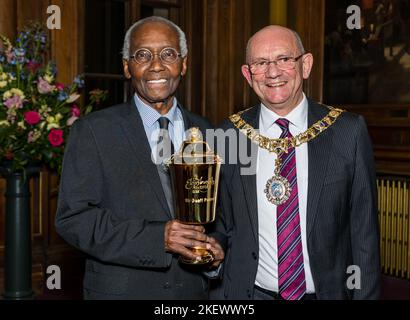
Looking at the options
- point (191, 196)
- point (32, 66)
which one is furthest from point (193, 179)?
point (32, 66)

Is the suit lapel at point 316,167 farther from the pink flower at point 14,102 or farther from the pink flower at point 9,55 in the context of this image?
the pink flower at point 9,55

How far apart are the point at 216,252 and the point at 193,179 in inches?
10.3

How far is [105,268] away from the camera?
179 cm

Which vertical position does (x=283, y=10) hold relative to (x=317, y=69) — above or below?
above

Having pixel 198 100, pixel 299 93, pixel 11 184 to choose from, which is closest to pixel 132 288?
pixel 299 93

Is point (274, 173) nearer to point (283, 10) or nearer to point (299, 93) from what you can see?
point (299, 93)

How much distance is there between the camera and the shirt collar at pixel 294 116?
1.94 m

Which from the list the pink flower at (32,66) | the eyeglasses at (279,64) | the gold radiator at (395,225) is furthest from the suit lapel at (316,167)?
the gold radiator at (395,225)

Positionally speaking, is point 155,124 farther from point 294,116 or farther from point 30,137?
point 30,137

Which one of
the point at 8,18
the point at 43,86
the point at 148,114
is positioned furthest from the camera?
the point at 8,18

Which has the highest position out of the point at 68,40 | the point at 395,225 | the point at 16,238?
the point at 68,40

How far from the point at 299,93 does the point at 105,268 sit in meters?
0.86

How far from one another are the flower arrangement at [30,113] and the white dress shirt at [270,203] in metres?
1.62

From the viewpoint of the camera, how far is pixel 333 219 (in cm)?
182
